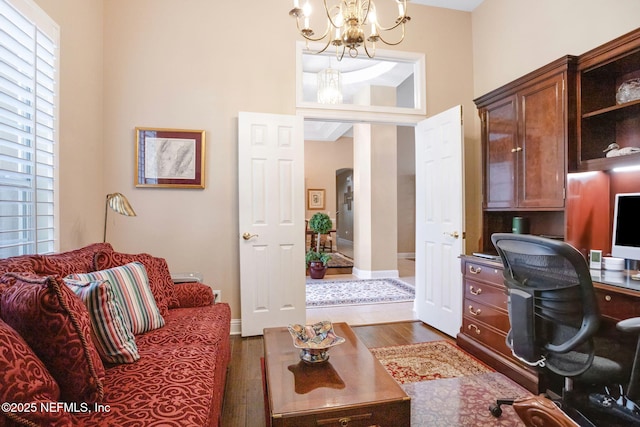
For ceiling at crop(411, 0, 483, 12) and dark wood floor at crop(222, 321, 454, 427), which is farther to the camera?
ceiling at crop(411, 0, 483, 12)

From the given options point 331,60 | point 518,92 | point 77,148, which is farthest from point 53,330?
point 331,60

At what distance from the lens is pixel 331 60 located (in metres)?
4.09

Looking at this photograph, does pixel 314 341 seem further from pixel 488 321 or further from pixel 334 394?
pixel 488 321

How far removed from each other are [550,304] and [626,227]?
3.05 feet

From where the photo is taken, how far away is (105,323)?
143cm

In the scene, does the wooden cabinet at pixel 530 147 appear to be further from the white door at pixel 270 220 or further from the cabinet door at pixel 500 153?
the white door at pixel 270 220

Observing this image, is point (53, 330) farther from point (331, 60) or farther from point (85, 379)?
point (331, 60)

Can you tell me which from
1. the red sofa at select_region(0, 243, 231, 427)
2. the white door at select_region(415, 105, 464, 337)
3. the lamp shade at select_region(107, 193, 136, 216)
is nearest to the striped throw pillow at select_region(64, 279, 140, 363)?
the red sofa at select_region(0, 243, 231, 427)

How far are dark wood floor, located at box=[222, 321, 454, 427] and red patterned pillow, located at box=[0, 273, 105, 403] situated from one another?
102cm

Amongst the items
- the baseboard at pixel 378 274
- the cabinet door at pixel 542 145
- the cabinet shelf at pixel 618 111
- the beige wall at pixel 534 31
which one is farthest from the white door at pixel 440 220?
the baseboard at pixel 378 274

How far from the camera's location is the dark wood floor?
1935 mm

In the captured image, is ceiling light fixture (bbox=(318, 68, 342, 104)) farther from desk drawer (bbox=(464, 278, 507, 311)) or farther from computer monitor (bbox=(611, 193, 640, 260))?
computer monitor (bbox=(611, 193, 640, 260))

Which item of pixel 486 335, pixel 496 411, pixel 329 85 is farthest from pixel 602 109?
pixel 329 85

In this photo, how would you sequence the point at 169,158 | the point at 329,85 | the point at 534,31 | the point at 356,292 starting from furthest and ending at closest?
1. the point at 356,292
2. the point at 329,85
3. the point at 169,158
4. the point at 534,31
